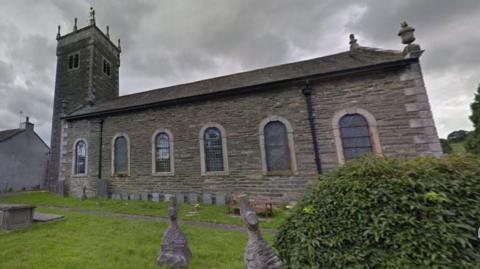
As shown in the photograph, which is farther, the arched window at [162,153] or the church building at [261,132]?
the arched window at [162,153]

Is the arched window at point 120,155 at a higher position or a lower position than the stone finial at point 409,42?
lower

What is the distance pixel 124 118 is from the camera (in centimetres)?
1201

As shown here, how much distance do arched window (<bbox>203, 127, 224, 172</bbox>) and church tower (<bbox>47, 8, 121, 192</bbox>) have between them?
451 inches

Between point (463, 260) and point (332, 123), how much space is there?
740 centimetres

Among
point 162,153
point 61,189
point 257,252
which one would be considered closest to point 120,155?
point 162,153

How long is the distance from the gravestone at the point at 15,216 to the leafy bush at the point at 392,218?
8.01 m

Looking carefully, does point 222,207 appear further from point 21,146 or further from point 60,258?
point 21,146

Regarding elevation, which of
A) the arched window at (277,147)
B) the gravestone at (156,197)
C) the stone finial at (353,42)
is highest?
the stone finial at (353,42)

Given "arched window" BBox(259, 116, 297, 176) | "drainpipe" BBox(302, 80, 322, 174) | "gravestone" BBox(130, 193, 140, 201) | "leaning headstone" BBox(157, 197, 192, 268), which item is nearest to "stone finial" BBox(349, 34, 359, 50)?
"drainpipe" BBox(302, 80, 322, 174)

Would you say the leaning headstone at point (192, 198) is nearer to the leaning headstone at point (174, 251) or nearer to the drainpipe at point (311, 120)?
the drainpipe at point (311, 120)

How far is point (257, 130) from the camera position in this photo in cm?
951

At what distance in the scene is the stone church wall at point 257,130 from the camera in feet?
26.0

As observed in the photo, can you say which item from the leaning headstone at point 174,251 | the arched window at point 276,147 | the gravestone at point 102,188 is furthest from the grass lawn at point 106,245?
the gravestone at point 102,188

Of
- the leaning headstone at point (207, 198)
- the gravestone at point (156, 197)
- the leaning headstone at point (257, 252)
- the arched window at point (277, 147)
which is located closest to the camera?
the leaning headstone at point (257, 252)
